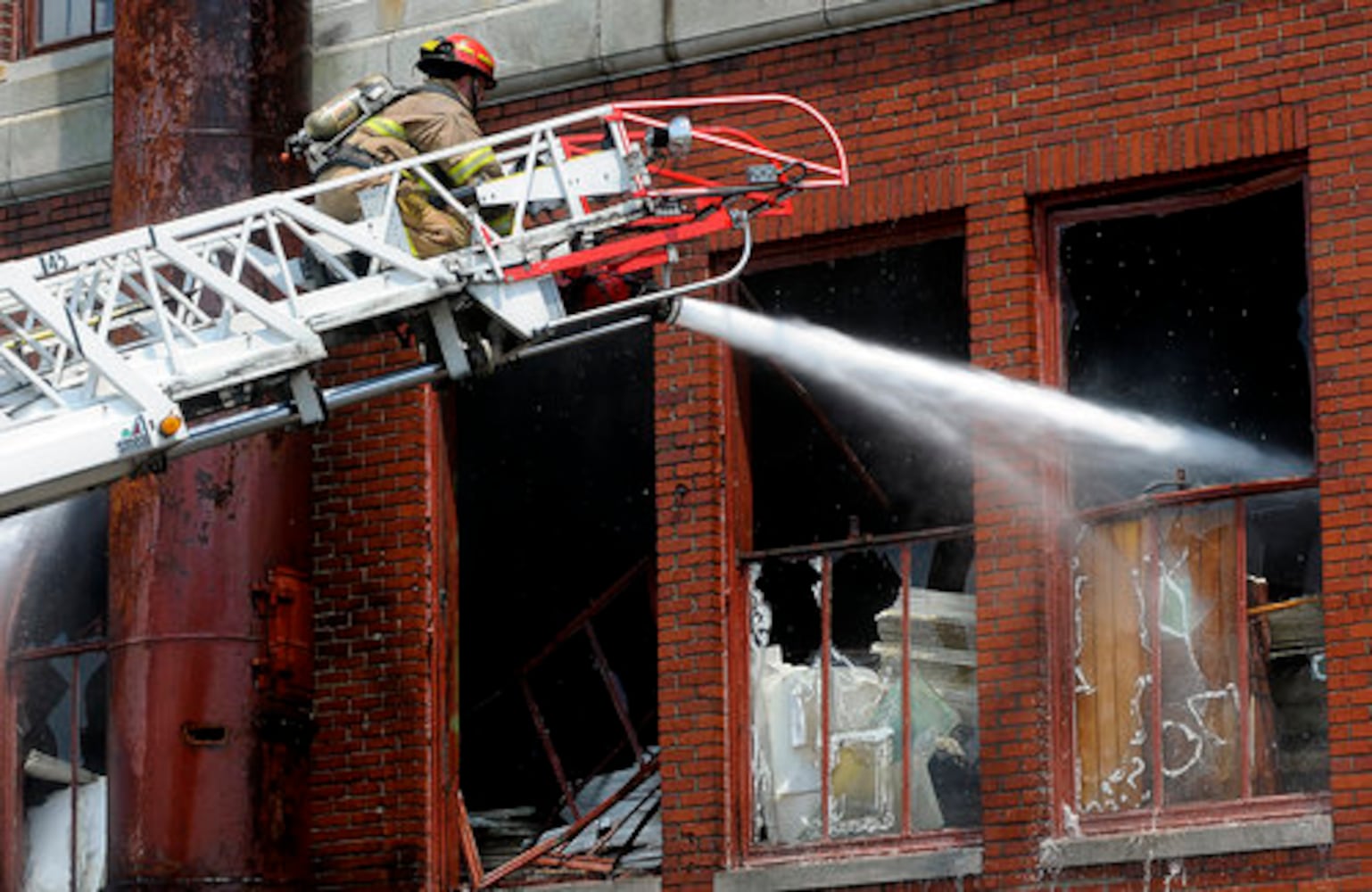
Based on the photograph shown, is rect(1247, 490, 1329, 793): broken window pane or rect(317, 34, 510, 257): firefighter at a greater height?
rect(317, 34, 510, 257): firefighter

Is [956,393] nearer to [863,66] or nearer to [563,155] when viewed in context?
[863,66]

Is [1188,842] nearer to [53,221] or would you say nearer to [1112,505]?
[1112,505]

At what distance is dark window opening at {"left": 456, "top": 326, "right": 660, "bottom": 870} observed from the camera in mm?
19938

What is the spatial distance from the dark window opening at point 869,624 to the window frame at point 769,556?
24 millimetres

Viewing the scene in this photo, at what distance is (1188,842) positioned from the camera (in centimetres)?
1447

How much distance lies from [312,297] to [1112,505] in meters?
3.85

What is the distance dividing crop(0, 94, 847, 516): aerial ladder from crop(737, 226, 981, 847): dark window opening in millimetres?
2406

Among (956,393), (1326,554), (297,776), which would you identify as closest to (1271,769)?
(1326,554)

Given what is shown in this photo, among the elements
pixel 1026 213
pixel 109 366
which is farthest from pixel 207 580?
pixel 1026 213

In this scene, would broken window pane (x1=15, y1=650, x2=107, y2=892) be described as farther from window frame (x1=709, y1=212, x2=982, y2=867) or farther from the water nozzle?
the water nozzle

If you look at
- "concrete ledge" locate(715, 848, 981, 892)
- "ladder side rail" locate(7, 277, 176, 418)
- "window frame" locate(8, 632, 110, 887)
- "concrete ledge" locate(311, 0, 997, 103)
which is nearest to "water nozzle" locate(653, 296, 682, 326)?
"ladder side rail" locate(7, 277, 176, 418)

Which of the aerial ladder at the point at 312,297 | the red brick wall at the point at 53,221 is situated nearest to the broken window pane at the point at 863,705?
the aerial ladder at the point at 312,297

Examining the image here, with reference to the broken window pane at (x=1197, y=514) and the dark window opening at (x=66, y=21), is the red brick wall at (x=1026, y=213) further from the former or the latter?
the dark window opening at (x=66, y=21)

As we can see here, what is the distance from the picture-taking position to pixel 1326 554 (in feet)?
47.4
